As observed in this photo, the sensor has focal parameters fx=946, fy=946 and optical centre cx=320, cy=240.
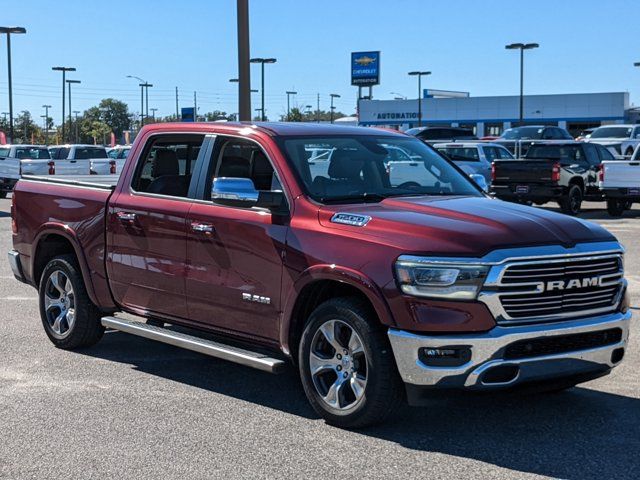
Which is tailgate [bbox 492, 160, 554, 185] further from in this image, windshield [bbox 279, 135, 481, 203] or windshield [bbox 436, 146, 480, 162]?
windshield [bbox 279, 135, 481, 203]

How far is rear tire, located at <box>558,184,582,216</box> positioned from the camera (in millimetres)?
22594

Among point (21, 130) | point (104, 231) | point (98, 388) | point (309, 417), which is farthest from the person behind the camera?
point (21, 130)

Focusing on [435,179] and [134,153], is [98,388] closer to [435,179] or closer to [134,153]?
[134,153]

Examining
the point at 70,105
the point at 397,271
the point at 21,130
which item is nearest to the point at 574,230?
the point at 397,271

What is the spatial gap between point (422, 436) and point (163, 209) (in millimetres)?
2546

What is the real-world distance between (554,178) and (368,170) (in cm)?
1654

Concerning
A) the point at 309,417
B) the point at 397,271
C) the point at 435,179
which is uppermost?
the point at 435,179

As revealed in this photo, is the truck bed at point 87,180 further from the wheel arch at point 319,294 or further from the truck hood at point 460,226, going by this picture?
the truck hood at point 460,226

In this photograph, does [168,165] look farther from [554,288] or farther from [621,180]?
[621,180]

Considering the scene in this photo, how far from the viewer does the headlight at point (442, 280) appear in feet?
16.7

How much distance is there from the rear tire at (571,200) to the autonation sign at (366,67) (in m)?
79.8

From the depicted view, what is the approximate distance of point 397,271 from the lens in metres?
5.20

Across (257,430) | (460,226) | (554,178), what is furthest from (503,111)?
(257,430)

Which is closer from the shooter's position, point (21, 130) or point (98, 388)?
point (98, 388)
